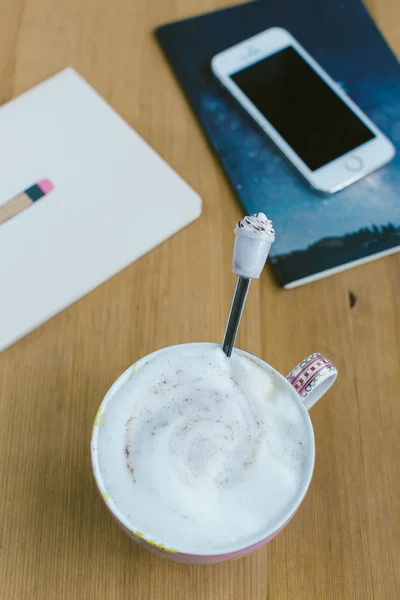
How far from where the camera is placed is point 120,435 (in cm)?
35

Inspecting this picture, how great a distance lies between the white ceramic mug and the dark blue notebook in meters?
0.13

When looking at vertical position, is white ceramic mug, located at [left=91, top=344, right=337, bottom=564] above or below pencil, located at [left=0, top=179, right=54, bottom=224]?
below

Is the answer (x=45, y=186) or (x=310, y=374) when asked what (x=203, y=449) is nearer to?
(x=310, y=374)

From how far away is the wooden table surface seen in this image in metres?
0.40

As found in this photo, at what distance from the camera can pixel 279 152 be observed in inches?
21.5

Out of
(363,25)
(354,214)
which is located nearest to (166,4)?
(363,25)

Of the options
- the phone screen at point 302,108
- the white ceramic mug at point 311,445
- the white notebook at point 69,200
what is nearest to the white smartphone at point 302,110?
the phone screen at point 302,108

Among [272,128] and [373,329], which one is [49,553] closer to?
[373,329]

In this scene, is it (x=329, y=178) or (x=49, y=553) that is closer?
(x=49, y=553)

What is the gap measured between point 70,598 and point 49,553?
3 cm

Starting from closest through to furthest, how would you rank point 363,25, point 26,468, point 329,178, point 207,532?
1. point 207,532
2. point 26,468
3. point 329,178
4. point 363,25

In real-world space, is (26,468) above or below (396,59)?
above

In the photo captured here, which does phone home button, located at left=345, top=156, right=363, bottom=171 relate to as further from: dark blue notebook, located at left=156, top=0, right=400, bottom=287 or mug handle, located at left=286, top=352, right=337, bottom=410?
mug handle, located at left=286, top=352, right=337, bottom=410

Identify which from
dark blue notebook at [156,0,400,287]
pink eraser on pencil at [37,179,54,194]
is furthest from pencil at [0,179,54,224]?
dark blue notebook at [156,0,400,287]
